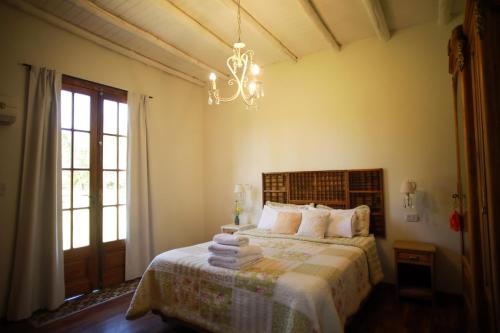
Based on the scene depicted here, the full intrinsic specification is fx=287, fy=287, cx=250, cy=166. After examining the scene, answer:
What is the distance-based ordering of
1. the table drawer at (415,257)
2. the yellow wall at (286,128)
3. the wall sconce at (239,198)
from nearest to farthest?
the table drawer at (415,257) < the yellow wall at (286,128) < the wall sconce at (239,198)

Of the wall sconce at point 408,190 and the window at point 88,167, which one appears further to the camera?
the window at point 88,167

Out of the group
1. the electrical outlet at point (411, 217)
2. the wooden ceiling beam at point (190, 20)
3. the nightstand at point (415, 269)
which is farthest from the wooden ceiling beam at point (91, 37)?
the nightstand at point (415, 269)

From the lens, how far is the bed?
1.79 metres

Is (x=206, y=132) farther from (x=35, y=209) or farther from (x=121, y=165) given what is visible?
(x=35, y=209)

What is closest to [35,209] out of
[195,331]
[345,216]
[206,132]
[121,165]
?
[121,165]

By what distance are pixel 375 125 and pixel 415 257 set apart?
5.09 feet

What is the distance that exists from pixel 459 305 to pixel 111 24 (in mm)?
4649

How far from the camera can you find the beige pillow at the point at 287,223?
11.2 feet

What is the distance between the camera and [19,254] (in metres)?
2.75

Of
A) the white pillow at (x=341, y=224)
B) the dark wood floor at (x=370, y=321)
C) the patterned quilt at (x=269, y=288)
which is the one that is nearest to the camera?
the patterned quilt at (x=269, y=288)

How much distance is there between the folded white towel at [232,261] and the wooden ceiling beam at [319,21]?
95.0 inches

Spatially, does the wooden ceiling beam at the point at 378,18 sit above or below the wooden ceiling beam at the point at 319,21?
below

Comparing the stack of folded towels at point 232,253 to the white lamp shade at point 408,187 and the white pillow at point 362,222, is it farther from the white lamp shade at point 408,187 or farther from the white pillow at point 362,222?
the white lamp shade at point 408,187

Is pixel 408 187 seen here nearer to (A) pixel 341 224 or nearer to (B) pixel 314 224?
(A) pixel 341 224
